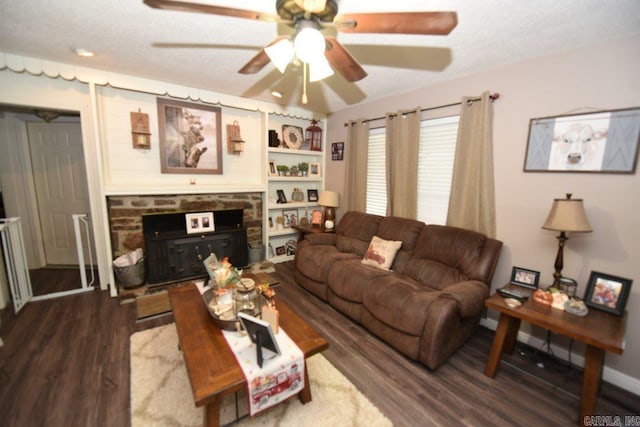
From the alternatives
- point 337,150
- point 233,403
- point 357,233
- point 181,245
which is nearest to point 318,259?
point 357,233

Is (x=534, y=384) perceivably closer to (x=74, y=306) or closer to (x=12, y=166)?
(x=74, y=306)

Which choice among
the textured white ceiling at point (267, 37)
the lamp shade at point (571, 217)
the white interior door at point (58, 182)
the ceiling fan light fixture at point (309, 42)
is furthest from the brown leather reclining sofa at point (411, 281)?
the white interior door at point (58, 182)

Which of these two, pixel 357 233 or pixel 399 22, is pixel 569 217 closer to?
pixel 399 22

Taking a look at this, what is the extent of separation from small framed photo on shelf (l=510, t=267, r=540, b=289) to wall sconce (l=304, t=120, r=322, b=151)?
3164mm

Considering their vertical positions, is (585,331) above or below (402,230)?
below

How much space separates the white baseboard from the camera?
6.05ft

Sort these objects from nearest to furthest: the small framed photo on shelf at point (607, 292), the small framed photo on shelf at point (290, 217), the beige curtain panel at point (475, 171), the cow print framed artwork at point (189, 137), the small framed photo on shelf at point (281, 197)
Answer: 1. the small framed photo on shelf at point (607, 292)
2. the beige curtain panel at point (475, 171)
3. the cow print framed artwork at point (189, 137)
4. the small framed photo on shelf at point (281, 197)
5. the small framed photo on shelf at point (290, 217)

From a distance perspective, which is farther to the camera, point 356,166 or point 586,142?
point 356,166

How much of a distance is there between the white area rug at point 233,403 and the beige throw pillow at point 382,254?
115 centimetres

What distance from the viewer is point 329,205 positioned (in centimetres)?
393

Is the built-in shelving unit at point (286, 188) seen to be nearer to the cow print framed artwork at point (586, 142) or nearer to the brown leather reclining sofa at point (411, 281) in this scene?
the brown leather reclining sofa at point (411, 281)

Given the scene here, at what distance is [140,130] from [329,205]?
99.7 inches

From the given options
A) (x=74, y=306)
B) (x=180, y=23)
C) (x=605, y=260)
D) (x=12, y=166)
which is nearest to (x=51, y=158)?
(x=12, y=166)

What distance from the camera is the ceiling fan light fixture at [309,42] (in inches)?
48.8
